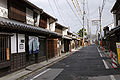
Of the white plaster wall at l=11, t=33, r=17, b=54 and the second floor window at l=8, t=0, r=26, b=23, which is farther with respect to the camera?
the second floor window at l=8, t=0, r=26, b=23

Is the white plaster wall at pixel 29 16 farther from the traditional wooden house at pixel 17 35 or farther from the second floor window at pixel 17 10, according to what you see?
the second floor window at pixel 17 10

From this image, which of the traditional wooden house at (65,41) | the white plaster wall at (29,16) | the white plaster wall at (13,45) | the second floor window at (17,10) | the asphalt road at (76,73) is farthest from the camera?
the traditional wooden house at (65,41)

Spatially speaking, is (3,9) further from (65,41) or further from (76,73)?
(65,41)

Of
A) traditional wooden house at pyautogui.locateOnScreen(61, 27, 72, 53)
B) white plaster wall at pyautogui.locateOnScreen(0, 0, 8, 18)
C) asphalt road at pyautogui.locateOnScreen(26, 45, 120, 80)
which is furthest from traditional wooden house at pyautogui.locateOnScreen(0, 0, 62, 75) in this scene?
traditional wooden house at pyautogui.locateOnScreen(61, 27, 72, 53)

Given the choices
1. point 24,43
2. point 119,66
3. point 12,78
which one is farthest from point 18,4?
point 119,66

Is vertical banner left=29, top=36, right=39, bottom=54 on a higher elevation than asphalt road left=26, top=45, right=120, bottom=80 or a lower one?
higher

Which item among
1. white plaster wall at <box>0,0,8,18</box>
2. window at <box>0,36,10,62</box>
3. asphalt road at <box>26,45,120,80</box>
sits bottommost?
asphalt road at <box>26,45,120,80</box>

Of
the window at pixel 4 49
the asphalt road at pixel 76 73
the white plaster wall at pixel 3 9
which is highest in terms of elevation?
the white plaster wall at pixel 3 9

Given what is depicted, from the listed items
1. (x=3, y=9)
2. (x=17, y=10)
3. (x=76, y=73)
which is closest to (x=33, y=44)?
(x=17, y=10)

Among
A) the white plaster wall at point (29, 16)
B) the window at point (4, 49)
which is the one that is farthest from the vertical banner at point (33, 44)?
the window at point (4, 49)

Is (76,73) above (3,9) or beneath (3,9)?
beneath

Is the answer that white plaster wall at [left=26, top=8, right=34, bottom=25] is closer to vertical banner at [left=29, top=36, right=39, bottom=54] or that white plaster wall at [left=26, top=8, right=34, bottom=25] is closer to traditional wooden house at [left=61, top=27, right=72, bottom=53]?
vertical banner at [left=29, top=36, right=39, bottom=54]

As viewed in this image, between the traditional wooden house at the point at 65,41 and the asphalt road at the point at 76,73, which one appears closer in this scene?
the asphalt road at the point at 76,73

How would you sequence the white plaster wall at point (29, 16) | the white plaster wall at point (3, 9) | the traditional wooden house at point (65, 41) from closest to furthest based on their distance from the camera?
the white plaster wall at point (3, 9), the white plaster wall at point (29, 16), the traditional wooden house at point (65, 41)
